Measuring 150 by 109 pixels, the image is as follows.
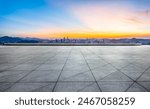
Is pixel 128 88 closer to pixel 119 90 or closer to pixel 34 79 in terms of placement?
pixel 119 90

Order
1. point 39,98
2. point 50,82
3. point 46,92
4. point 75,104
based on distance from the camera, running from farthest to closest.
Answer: point 50,82 → point 46,92 → point 39,98 → point 75,104

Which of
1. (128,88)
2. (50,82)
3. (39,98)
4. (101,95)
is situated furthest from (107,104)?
(50,82)

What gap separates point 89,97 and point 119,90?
1012 mm

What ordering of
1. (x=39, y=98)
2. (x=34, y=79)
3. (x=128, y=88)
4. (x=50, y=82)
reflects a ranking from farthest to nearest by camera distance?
A: (x=34, y=79) → (x=50, y=82) → (x=128, y=88) → (x=39, y=98)

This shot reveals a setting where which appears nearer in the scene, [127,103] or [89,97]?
[127,103]

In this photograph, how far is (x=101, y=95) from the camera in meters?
3.97

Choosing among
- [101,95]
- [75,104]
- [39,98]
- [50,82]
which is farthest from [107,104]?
[50,82]

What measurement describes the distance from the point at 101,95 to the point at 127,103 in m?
0.67

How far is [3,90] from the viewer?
4387mm

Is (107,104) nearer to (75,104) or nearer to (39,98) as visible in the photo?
(75,104)

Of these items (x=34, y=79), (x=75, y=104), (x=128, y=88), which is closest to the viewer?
(x=75, y=104)

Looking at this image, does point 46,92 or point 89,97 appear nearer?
point 89,97

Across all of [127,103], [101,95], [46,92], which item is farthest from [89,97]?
[46,92]

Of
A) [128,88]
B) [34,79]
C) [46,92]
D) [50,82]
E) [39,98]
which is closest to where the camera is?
[39,98]
